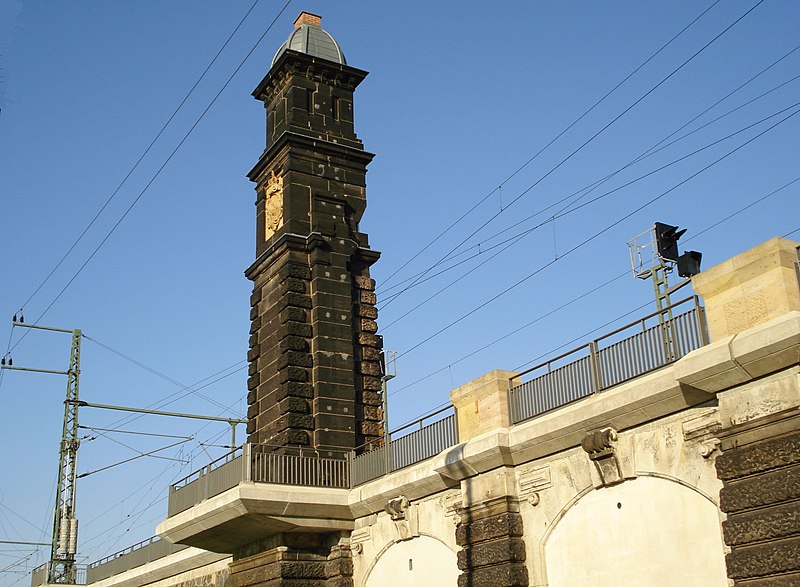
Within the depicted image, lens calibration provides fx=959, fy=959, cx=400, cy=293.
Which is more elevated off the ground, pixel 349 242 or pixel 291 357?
pixel 349 242

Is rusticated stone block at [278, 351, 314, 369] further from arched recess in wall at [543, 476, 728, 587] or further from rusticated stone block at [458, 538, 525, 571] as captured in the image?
arched recess in wall at [543, 476, 728, 587]

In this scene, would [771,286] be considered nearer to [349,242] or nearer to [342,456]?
→ [342,456]

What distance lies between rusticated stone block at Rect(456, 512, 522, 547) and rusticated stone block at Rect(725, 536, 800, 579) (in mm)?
5175

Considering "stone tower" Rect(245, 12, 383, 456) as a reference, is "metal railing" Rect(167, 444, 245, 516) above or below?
below

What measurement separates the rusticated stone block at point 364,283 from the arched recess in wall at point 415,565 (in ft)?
29.3

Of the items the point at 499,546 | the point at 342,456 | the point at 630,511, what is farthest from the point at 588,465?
the point at 342,456

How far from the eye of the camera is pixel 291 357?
26.9 m

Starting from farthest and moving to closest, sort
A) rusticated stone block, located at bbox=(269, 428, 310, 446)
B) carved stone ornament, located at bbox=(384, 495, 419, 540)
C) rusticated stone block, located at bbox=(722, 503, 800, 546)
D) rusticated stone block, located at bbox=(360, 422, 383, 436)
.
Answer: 1. rusticated stone block, located at bbox=(360, 422, 383, 436)
2. rusticated stone block, located at bbox=(269, 428, 310, 446)
3. carved stone ornament, located at bbox=(384, 495, 419, 540)
4. rusticated stone block, located at bbox=(722, 503, 800, 546)

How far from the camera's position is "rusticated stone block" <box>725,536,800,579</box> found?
523 inches

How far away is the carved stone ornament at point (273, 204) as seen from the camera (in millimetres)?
29719

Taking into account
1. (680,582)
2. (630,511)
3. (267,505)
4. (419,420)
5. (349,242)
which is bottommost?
(680,582)

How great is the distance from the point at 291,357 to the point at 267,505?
5.29 meters

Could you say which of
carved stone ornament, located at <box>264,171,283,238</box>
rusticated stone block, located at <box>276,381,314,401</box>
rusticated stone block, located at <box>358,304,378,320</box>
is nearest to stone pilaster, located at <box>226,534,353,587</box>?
rusticated stone block, located at <box>276,381,314,401</box>

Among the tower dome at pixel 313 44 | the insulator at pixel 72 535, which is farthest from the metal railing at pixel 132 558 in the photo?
the tower dome at pixel 313 44
